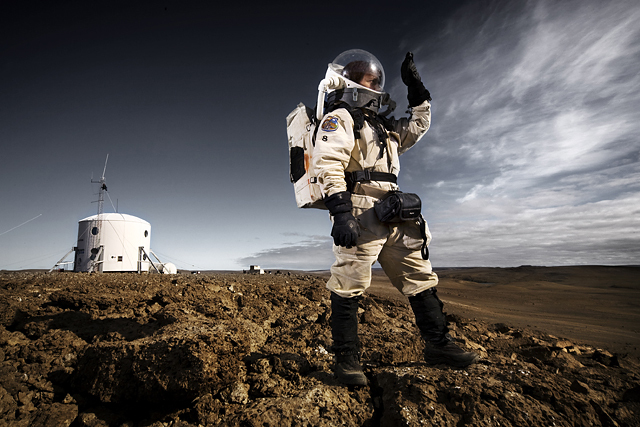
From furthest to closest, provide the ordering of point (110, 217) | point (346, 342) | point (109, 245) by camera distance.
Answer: point (110, 217), point (109, 245), point (346, 342)

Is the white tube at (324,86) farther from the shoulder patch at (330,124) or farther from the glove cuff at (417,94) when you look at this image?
the glove cuff at (417,94)

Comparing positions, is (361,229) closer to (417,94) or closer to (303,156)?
(303,156)

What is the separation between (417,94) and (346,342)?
2486 millimetres

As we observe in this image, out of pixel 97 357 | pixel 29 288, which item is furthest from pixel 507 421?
pixel 29 288

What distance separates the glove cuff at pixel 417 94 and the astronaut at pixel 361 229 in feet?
→ 1.30

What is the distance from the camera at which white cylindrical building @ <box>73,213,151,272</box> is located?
15.4 meters

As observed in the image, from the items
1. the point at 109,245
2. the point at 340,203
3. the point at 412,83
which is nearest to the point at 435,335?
the point at 340,203

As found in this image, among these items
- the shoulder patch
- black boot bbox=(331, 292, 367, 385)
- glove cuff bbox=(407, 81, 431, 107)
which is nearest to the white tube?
the shoulder patch

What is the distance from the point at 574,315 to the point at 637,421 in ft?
24.2


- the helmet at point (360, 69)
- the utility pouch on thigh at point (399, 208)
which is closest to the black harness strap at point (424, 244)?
the utility pouch on thigh at point (399, 208)

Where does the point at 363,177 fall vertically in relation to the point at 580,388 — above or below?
above

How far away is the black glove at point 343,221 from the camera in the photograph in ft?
7.77

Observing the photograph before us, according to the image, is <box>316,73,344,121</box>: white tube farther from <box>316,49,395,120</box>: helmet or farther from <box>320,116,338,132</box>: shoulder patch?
<box>320,116,338,132</box>: shoulder patch

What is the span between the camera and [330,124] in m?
2.62
